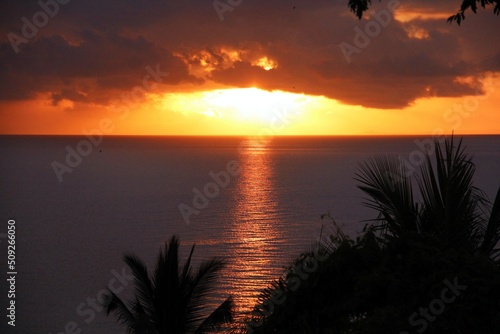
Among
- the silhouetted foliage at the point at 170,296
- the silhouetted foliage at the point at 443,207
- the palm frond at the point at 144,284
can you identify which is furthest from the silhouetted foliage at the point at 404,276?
the palm frond at the point at 144,284

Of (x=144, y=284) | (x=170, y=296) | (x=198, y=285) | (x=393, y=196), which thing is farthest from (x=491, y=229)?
(x=144, y=284)

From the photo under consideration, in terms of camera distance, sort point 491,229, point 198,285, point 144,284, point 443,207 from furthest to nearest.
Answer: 1. point 198,285
2. point 144,284
3. point 443,207
4. point 491,229

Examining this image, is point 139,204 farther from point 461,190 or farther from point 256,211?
point 461,190

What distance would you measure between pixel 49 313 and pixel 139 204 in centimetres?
5166

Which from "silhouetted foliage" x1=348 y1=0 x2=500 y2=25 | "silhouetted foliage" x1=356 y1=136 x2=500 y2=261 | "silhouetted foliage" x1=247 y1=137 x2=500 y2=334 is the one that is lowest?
"silhouetted foliage" x1=247 y1=137 x2=500 y2=334

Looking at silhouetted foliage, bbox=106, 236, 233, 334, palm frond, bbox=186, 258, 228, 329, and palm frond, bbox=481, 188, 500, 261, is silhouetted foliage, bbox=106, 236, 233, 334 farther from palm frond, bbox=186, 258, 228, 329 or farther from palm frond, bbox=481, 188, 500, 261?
palm frond, bbox=481, 188, 500, 261

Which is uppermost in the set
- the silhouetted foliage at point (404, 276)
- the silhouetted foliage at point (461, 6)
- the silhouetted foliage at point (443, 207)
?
the silhouetted foliage at point (461, 6)

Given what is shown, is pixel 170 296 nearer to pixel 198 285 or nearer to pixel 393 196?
pixel 198 285

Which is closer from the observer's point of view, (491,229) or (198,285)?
(491,229)

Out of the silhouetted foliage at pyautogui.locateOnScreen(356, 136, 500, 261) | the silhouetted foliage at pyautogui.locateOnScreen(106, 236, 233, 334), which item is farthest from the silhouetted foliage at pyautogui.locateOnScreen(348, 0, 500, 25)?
the silhouetted foliage at pyautogui.locateOnScreen(106, 236, 233, 334)

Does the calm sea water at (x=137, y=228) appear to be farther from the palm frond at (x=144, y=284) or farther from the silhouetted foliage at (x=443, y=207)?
the palm frond at (x=144, y=284)

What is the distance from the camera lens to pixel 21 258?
5406cm

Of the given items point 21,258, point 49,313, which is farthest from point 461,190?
point 21,258

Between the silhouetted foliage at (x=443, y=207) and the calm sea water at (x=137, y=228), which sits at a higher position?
the calm sea water at (x=137, y=228)
